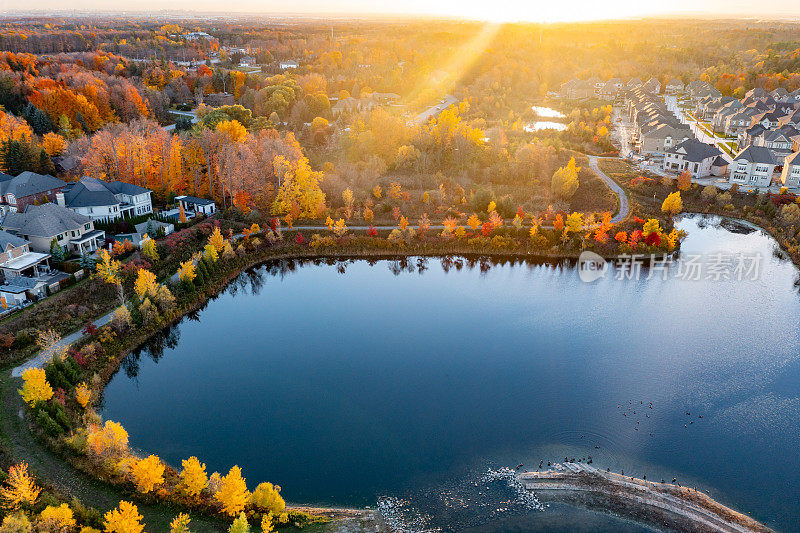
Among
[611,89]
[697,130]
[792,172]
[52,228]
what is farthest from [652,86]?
[52,228]

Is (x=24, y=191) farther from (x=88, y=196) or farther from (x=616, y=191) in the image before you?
(x=616, y=191)

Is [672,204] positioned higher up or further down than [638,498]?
higher up

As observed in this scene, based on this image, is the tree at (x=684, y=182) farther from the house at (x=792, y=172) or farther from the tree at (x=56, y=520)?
the tree at (x=56, y=520)

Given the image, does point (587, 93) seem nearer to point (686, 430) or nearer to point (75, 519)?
point (686, 430)

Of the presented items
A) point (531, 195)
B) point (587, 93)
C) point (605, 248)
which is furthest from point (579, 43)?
point (605, 248)

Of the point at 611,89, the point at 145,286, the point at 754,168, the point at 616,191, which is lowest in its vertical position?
the point at 145,286

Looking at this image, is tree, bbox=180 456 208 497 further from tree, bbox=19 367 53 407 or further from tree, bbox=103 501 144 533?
tree, bbox=19 367 53 407
